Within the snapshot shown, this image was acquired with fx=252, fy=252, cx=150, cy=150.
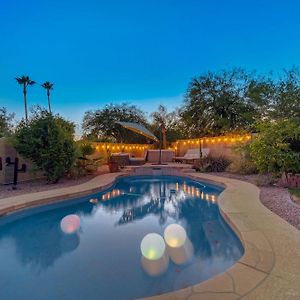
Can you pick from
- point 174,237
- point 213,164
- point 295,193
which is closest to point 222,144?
point 213,164

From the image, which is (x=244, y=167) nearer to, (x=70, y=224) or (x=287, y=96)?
(x=287, y=96)

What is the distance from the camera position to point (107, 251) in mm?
3838

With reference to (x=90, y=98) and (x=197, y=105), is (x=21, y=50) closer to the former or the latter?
(x=90, y=98)

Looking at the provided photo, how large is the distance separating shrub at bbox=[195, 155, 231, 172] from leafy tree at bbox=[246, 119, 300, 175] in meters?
3.96

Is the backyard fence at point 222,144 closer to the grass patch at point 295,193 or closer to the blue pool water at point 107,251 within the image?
the grass patch at point 295,193

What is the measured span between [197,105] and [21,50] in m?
13.1

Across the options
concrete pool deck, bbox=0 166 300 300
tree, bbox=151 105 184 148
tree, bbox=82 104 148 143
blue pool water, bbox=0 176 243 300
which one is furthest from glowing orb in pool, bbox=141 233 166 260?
tree, bbox=82 104 148 143

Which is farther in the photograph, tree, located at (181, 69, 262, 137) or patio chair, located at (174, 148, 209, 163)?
tree, located at (181, 69, 262, 137)

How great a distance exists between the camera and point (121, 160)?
556 inches

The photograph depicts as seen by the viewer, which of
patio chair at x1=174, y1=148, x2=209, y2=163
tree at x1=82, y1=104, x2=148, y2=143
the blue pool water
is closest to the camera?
the blue pool water

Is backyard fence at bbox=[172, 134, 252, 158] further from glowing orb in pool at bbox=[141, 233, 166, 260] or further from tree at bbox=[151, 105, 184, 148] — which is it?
glowing orb in pool at bbox=[141, 233, 166, 260]

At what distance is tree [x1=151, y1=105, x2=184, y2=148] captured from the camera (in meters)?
22.7

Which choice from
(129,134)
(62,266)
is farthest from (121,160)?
(129,134)

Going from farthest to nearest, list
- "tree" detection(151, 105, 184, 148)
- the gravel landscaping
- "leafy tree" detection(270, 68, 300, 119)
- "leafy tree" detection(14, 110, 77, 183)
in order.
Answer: "tree" detection(151, 105, 184, 148) → "leafy tree" detection(270, 68, 300, 119) → "leafy tree" detection(14, 110, 77, 183) → the gravel landscaping
